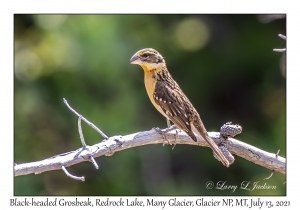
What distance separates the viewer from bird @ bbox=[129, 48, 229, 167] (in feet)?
20.4

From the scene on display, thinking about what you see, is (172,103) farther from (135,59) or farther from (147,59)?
(135,59)

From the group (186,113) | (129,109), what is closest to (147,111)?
(129,109)

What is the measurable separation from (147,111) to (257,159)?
546cm

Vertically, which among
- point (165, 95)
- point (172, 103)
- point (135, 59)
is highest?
point (135, 59)

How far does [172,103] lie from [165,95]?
13cm

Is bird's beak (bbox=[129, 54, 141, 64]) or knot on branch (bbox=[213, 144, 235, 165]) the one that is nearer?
knot on branch (bbox=[213, 144, 235, 165])

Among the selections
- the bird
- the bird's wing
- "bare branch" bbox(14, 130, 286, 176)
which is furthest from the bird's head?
"bare branch" bbox(14, 130, 286, 176)

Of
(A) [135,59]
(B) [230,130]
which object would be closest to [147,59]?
(A) [135,59]

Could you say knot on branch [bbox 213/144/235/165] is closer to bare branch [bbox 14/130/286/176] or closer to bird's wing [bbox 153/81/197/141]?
bare branch [bbox 14/130/286/176]

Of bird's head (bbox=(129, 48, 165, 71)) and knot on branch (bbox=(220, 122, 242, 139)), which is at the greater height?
bird's head (bbox=(129, 48, 165, 71))

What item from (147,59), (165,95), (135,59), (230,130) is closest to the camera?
(230,130)

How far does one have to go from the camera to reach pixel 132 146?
17.8 ft

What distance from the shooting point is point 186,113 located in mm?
6426

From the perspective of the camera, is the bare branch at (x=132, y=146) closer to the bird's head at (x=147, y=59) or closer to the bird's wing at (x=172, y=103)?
the bird's wing at (x=172, y=103)
